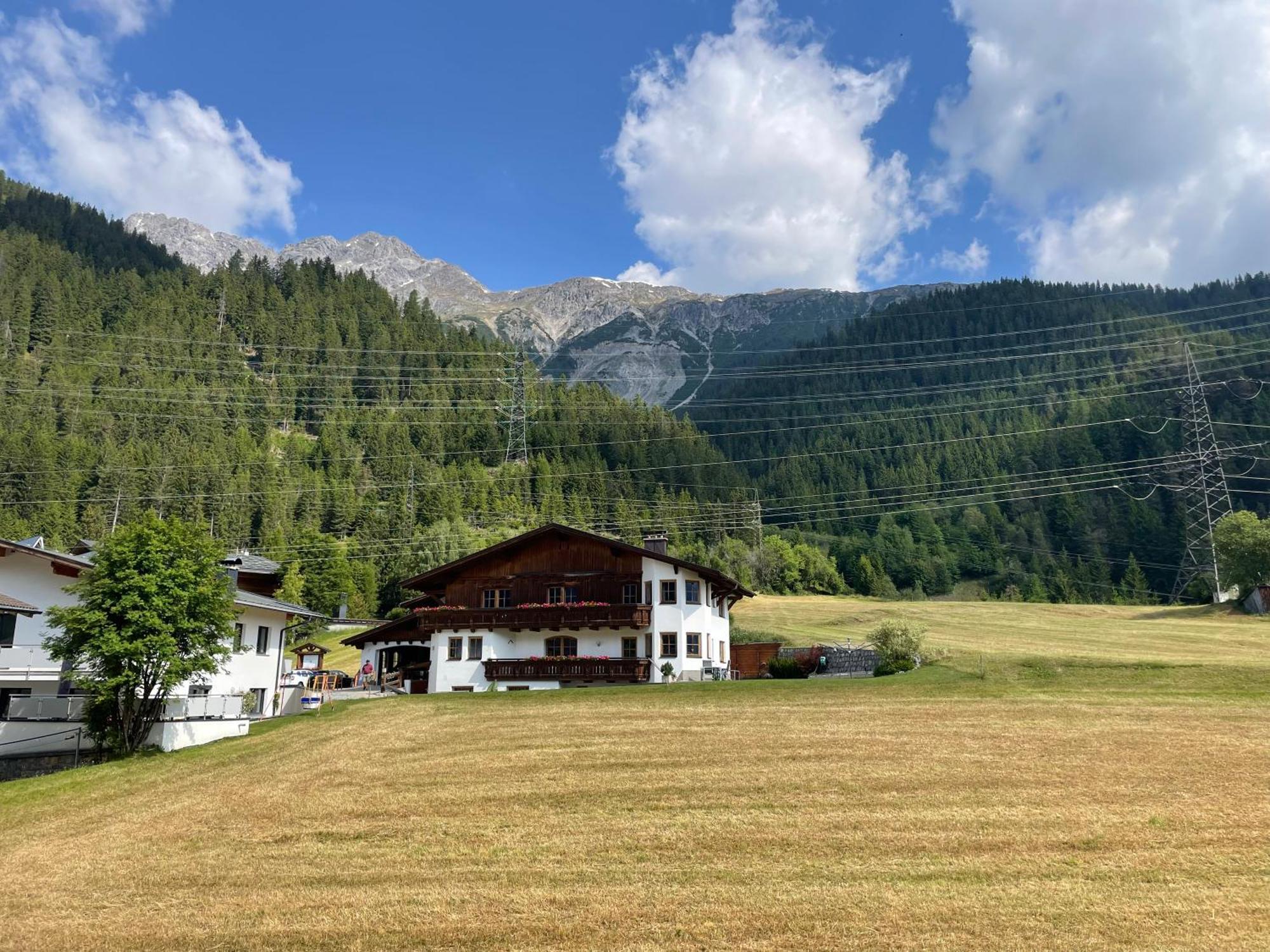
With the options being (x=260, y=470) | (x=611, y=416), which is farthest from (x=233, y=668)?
(x=611, y=416)

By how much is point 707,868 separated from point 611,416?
166m

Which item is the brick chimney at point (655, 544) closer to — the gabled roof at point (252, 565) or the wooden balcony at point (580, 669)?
the wooden balcony at point (580, 669)

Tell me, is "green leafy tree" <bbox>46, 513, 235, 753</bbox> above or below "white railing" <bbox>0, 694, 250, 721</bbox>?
above

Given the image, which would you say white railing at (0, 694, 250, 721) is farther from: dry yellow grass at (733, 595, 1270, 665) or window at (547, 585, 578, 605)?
dry yellow grass at (733, 595, 1270, 665)

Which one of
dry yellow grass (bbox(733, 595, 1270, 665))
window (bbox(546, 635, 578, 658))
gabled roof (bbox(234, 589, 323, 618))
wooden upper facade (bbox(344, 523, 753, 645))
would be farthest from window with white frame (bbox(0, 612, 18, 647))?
dry yellow grass (bbox(733, 595, 1270, 665))

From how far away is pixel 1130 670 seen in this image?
36.1 m

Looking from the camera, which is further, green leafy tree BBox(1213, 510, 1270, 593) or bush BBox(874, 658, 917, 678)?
green leafy tree BBox(1213, 510, 1270, 593)

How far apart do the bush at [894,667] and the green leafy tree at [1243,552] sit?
4778cm

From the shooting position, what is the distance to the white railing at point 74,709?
32.9 metres

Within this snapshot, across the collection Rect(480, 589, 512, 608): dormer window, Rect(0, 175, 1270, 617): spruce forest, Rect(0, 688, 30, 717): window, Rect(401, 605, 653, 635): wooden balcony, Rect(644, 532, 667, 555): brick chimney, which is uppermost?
Rect(0, 175, 1270, 617): spruce forest

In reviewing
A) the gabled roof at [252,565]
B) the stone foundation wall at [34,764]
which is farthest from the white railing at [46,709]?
the gabled roof at [252,565]

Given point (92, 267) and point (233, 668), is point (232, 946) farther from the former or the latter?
point (92, 267)

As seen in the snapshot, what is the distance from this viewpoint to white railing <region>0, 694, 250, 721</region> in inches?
1294

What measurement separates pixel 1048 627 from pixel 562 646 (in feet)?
126
